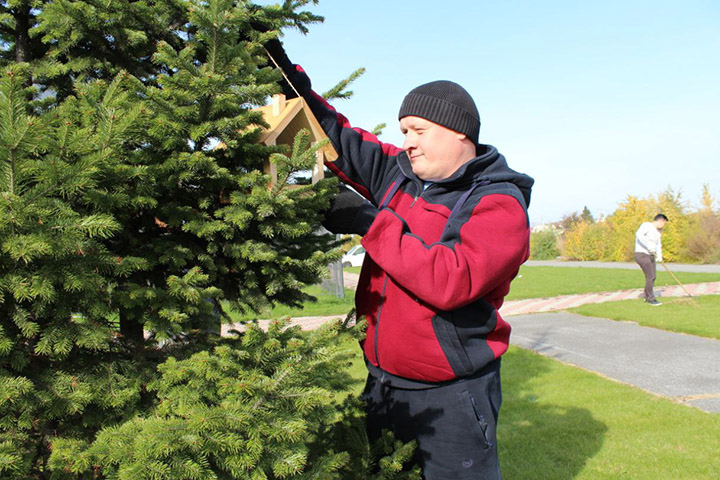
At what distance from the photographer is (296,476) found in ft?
4.97

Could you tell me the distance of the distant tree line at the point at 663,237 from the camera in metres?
22.9

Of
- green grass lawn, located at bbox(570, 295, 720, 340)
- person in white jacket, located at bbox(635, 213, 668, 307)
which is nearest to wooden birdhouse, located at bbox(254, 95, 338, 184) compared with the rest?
green grass lawn, located at bbox(570, 295, 720, 340)

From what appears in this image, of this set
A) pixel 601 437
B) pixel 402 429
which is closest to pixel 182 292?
pixel 402 429

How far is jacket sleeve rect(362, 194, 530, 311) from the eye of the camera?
5.57ft

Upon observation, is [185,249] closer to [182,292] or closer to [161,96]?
[182,292]

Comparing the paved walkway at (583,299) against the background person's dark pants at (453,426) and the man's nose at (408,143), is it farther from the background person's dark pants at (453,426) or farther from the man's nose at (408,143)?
the man's nose at (408,143)

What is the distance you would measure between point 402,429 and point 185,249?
112cm

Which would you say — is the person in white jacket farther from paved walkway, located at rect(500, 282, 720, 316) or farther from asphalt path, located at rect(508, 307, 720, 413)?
asphalt path, located at rect(508, 307, 720, 413)

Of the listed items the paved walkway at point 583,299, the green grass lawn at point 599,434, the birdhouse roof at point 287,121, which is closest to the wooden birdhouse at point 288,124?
the birdhouse roof at point 287,121

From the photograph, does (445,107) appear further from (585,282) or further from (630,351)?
(585,282)

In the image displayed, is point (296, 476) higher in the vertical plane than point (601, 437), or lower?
higher

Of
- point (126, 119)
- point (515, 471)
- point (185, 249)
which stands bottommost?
point (515, 471)

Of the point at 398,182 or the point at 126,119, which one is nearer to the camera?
the point at 126,119

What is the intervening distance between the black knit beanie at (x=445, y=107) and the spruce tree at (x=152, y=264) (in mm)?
553
